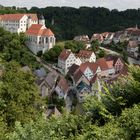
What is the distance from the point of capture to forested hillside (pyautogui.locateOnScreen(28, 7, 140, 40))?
88688 mm

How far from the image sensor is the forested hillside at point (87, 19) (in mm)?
88688

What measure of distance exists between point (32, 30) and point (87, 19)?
39125 mm

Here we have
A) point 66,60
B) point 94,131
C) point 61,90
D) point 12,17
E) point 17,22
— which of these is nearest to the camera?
point 94,131

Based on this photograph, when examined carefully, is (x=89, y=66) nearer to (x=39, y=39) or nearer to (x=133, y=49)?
(x=39, y=39)

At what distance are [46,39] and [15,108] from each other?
42672 mm

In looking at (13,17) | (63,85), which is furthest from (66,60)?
(13,17)

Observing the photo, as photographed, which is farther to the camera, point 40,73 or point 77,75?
point 40,73

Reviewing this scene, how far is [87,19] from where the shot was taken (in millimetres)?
96188

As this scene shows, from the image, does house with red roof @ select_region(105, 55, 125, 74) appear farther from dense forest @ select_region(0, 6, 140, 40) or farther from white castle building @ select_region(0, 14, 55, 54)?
dense forest @ select_region(0, 6, 140, 40)

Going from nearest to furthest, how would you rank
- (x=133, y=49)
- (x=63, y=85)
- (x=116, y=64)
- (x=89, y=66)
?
(x=63, y=85), (x=89, y=66), (x=116, y=64), (x=133, y=49)

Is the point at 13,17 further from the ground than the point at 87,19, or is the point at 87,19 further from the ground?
the point at 13,17

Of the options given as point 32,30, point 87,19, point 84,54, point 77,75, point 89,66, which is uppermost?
point 32,30

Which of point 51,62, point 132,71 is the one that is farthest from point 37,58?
point 132,71

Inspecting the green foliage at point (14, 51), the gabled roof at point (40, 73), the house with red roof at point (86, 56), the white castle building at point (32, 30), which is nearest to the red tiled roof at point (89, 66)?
the house with red roof at point (86, 56)
